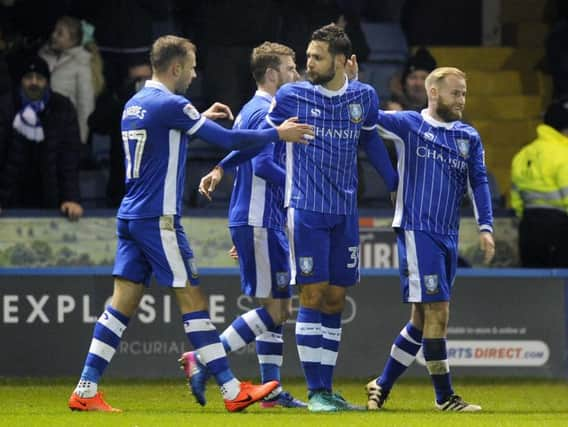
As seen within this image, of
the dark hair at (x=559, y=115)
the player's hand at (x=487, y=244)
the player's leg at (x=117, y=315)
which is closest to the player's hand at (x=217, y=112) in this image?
the player's leg at (x=117, y=315)

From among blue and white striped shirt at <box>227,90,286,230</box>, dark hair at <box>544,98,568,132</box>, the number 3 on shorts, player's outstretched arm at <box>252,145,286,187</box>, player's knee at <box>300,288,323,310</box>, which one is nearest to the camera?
player's knee at <box>300,288,323,310</box>

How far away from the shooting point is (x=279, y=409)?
10.1 meters

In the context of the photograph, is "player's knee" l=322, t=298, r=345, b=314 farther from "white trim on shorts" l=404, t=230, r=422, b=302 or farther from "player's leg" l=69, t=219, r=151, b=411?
"player's leg" l=69, t=219, r=151, b=411

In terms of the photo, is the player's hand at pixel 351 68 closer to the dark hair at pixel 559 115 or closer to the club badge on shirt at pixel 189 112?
the club badge on shirt at pixel 189 112

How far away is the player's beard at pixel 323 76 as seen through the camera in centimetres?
972

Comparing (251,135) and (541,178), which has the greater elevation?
(251,135)

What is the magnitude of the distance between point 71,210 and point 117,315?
3959mm

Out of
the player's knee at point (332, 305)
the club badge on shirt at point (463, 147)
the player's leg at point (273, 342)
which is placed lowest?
the player's leg at point (273, 342)

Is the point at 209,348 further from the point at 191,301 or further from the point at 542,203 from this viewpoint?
the point at 542,203

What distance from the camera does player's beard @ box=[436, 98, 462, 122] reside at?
10.1 metres

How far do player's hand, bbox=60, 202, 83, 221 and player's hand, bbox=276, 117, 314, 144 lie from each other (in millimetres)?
→ 4422

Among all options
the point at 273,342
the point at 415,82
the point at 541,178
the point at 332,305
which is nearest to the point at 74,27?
the point at 415,82

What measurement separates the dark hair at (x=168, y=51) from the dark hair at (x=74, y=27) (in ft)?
17.2

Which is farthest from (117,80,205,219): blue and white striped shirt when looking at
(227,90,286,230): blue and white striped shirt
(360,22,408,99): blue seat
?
(360,22,408,99): blue seat
